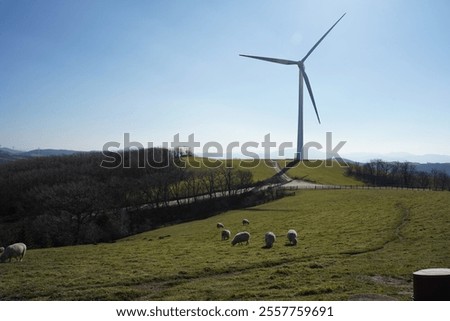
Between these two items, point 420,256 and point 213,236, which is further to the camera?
point 213,236

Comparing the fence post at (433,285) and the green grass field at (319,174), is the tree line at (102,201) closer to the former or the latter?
the green grass field at (319,174)

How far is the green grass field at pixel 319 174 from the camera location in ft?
347

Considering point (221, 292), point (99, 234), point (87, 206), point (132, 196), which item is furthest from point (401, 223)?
point (132, 196)

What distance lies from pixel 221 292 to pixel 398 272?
25.6 feet

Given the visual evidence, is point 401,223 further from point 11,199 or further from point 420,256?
point 11,199

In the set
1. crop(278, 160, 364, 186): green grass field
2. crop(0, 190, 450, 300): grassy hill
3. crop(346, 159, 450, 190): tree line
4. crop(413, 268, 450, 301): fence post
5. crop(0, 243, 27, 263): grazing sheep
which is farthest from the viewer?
crop(346, 159, 450, 190): tree line

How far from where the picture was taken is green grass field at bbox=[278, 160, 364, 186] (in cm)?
10578

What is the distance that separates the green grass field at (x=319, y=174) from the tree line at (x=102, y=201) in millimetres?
21952

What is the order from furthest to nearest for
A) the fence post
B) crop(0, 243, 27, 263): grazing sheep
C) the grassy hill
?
crop(0, 243, 27, 263): grazing sheep, the grassy hill, the fence post

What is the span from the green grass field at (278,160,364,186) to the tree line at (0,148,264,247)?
2195 cm

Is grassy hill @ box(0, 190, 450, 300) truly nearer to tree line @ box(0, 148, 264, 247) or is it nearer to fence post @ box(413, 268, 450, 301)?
fence post @ box(413, 268, 450, 301)

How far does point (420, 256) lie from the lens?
66.2 ft

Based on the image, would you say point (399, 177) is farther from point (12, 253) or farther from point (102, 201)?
point (12, 253)

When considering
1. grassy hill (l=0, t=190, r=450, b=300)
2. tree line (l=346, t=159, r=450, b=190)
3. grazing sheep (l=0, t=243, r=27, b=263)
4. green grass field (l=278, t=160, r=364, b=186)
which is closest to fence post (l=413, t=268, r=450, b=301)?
grassy hill (l=0, t=190, r=450, b=300)
